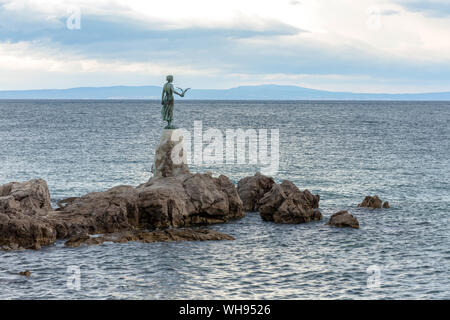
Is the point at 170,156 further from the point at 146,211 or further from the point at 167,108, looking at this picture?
the point at 146,211

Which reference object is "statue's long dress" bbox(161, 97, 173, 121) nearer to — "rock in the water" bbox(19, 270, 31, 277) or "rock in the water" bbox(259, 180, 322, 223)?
"rock in the water" bbox(259, 180, 322, 223)

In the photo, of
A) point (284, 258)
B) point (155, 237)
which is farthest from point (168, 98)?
point (284, 258)

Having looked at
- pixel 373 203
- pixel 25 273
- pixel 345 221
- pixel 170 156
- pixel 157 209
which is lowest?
pixel 25 273

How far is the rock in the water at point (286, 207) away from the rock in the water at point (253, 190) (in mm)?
2102

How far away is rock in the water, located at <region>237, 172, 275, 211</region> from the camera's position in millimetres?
38750

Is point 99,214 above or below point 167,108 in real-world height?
below

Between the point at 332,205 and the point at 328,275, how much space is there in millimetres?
16231

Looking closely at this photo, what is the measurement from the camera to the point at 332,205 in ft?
132

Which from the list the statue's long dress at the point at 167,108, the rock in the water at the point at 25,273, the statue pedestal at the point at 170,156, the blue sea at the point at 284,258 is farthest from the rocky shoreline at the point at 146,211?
the statue's long dress at the point at 167,108

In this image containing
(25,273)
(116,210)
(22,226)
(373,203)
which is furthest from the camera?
(373,203)

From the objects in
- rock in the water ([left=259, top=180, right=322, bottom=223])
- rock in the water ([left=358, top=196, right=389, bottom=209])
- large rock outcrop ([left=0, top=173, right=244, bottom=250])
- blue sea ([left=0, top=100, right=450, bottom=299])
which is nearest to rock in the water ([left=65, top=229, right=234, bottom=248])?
blue sea ([left=0, top=100, right=450, bottom=299])

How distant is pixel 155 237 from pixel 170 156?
914cm

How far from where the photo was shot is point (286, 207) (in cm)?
3475
